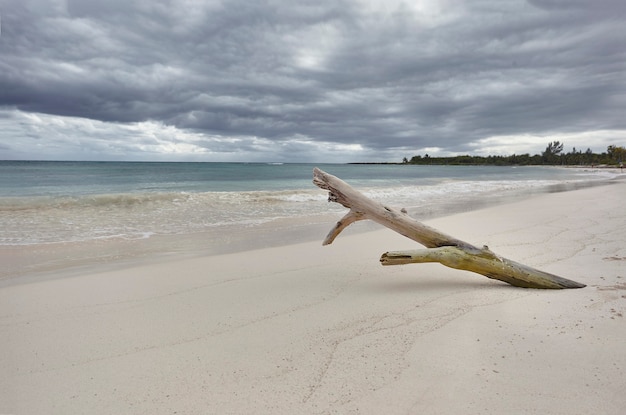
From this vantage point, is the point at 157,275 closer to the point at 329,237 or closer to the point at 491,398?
the point at 329,237

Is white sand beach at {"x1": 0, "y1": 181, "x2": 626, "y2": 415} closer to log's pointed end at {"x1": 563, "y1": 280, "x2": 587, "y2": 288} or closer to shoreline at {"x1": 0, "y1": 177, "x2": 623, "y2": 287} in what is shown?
log's pointed end at {"x1": 563, "y1": 280, "x2": 587, "y2": 288}

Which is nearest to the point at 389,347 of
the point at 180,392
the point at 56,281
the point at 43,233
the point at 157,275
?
the point at 180,392

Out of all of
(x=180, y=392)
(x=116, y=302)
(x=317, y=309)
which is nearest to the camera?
(x=180, y=392)

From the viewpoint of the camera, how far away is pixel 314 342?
10.3ft

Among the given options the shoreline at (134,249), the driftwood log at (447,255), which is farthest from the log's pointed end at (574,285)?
the shoreline at (134,249)

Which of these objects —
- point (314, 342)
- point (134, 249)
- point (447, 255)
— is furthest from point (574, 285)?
point (134, 249)

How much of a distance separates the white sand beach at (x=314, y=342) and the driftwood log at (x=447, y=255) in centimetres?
17

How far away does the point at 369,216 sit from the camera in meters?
5.07

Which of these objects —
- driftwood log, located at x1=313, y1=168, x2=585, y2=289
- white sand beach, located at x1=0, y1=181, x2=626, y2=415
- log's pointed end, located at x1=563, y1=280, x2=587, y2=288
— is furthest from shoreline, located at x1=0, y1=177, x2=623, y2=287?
log's pointed end, located at x1=563, y1=280, x2=587, y2=288

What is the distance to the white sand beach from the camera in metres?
2.39

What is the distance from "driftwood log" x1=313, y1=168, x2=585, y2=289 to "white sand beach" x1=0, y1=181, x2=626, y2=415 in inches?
6.7

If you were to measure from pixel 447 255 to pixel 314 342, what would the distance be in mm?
2201

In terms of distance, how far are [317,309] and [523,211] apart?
10671 mm

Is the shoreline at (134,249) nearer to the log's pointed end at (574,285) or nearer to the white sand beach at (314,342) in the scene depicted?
the white sand beach at (314,342)
